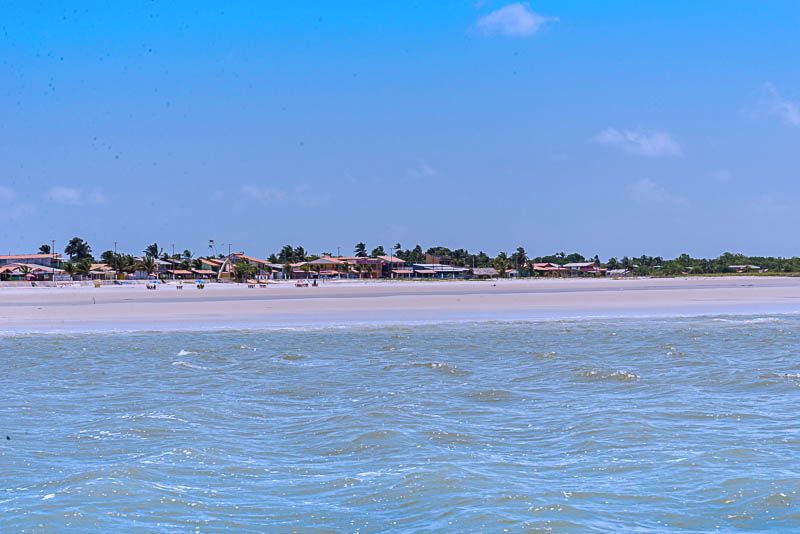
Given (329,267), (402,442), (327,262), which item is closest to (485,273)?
(329,267)

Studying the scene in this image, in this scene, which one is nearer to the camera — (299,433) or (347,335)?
(299,433)

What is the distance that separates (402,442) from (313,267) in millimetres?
132682

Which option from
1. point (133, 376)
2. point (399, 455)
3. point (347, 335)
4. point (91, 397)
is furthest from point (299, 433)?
point (347, 335)

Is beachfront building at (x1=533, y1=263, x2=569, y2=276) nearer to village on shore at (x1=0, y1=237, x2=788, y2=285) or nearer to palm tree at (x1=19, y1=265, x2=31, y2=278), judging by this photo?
village on shore at (x1=0, y1=237, x2=788, y2=285)

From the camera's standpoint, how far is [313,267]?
141 m

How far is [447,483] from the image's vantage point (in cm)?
742

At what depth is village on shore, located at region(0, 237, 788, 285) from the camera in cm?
11438

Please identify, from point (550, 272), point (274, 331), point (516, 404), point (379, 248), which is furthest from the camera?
point (379, 248)

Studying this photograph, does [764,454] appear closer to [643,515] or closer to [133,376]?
[643,515]

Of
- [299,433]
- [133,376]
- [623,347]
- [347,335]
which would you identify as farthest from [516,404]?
[347,335]

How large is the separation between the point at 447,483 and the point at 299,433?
294 cm

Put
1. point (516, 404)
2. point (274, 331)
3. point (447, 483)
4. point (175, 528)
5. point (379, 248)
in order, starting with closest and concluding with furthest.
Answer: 1. point (175, 528)
2. point (447, 483)
3. point (516, 404)
4. point (274, 331)
5. point (379, 248)

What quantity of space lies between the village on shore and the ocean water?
3104 inches

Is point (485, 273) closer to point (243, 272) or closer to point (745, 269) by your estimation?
point (243, 272)
